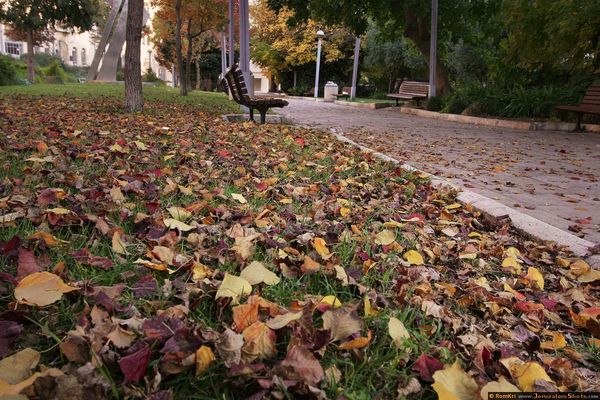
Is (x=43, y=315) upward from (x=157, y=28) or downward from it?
downward

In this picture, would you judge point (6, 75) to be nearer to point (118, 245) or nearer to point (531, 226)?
point (118, 245)

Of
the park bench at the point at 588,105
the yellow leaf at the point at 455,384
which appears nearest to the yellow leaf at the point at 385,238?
the yellow leaf at the point at 455,384

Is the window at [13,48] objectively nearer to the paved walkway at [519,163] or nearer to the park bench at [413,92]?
the park bench at [413,92]

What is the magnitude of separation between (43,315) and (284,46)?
3270 centimetres

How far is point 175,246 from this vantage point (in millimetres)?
1863

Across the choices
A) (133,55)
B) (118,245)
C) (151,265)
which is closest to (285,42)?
(133,55)

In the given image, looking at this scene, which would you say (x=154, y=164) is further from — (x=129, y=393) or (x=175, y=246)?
(x=129, y=393)

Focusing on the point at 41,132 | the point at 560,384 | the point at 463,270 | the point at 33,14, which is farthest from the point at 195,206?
the point at 33,14

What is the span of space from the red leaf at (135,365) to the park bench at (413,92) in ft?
57.2

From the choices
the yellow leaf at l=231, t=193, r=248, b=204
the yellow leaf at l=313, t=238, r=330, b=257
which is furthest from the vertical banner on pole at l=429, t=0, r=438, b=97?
the yellow leaf at l=313, t=238, r=330, b=257

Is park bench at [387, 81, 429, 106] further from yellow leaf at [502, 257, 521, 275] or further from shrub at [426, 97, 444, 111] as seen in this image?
yellow leaf at [502, 257, 521, 275]

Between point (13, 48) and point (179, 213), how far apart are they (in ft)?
204

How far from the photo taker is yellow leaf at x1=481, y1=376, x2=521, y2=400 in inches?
42.9

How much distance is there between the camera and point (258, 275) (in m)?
1.58
